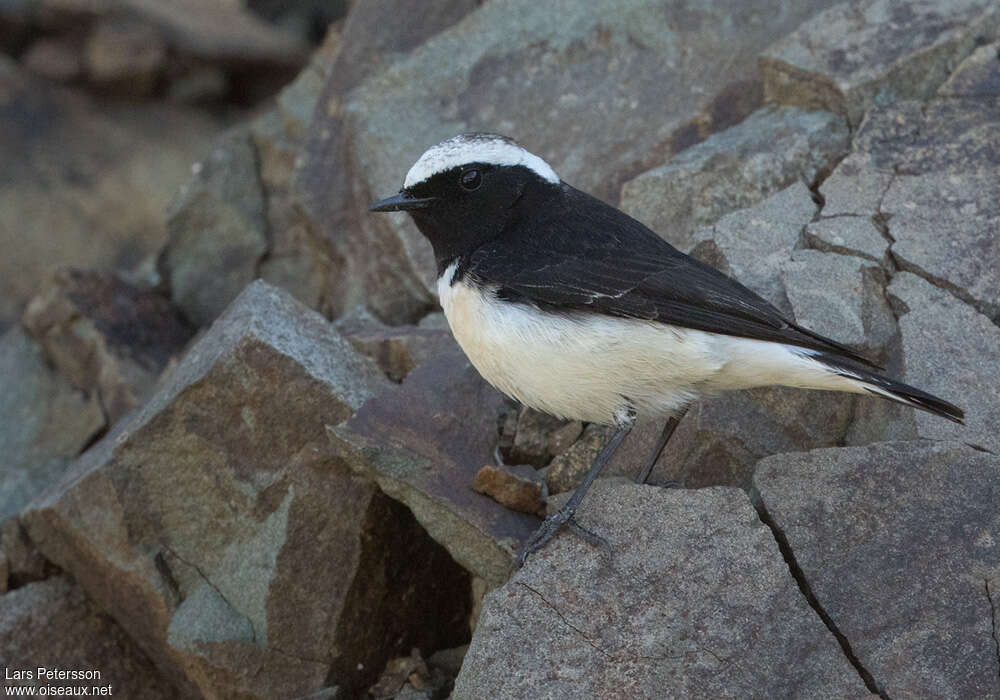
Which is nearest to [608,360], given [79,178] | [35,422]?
[35,422]

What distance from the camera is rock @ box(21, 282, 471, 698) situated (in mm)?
5875

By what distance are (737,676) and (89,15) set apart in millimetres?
12543

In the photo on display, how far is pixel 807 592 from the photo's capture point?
452cm

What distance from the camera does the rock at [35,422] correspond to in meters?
8.27

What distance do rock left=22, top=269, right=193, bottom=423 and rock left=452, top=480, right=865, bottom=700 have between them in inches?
186

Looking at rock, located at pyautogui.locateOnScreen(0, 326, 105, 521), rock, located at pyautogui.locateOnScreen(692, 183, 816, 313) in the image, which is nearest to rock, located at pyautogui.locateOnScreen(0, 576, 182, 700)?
rock, located at pyautogui.locateOnScreen(0, 326, 105, 521)

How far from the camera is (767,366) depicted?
16.3 feet

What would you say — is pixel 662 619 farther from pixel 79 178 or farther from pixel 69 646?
pixel 79 178

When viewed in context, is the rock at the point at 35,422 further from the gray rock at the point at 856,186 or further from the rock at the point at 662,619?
the gray rock at the point at 856,186

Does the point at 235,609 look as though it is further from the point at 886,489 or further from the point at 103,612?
the point at 886,489

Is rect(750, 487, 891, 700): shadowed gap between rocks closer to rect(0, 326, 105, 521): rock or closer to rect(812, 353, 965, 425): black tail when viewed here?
rect(812, 353, 965, 425): black tail

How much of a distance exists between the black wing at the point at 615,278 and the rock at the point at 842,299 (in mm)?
595

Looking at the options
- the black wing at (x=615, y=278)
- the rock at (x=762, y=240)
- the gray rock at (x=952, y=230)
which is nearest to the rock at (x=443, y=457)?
the black wing at (x=615, y=278)

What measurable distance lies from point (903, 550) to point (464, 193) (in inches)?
101
